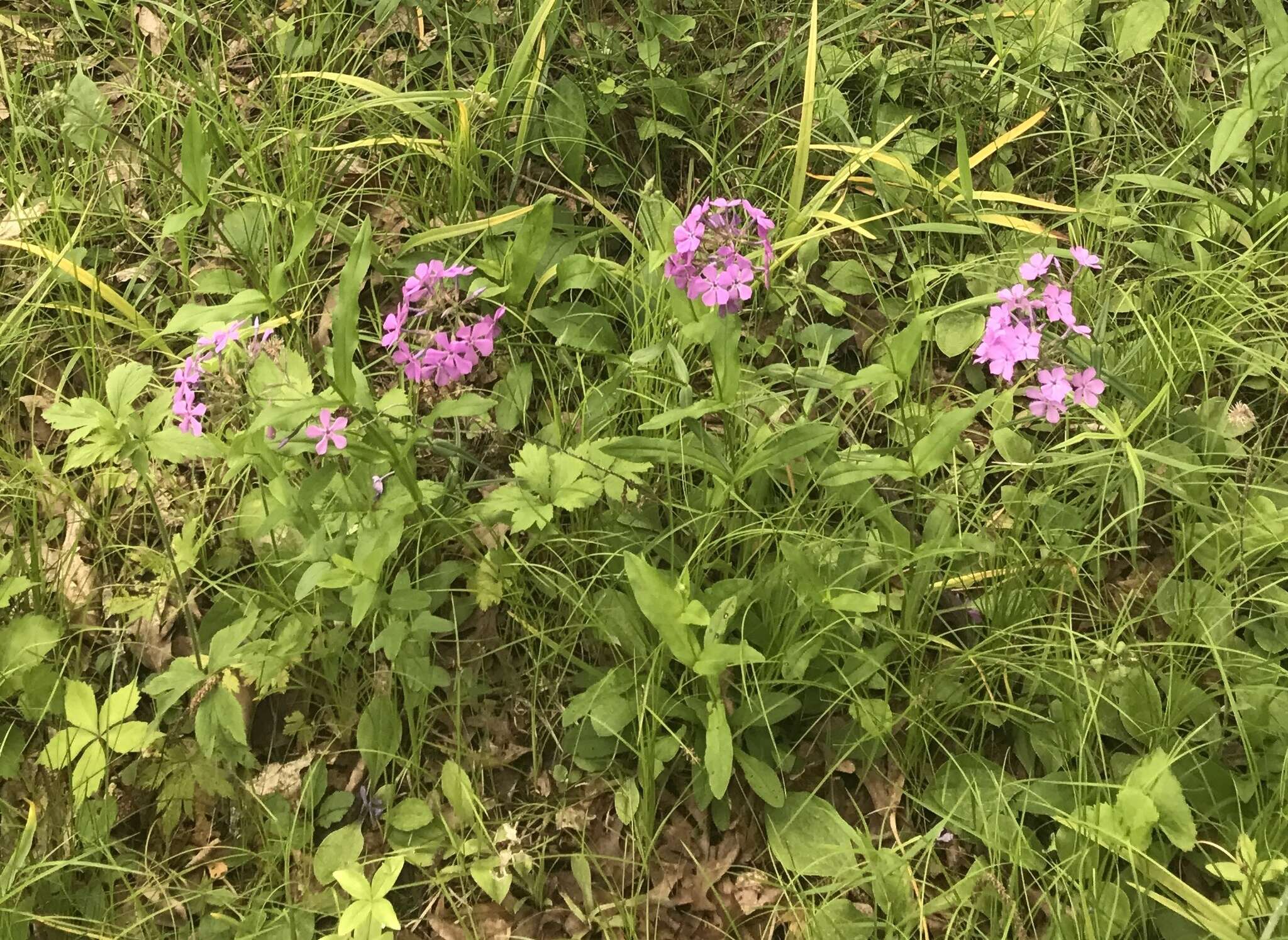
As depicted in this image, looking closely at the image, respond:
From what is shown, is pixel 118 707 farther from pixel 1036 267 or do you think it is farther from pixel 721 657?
pixel 1036 267

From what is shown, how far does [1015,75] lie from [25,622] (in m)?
2.41

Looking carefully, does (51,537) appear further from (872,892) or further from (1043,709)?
(1043,709)

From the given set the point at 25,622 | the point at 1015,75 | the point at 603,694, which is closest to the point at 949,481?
the point at 603,694

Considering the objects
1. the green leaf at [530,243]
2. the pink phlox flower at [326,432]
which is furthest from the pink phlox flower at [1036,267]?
the pink phlox flower at [326,432]

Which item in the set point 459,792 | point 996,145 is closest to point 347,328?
point 459,792

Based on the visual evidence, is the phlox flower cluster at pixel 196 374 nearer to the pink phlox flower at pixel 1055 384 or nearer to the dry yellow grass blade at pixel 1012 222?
the pink phlox flower at pixel 1055 384

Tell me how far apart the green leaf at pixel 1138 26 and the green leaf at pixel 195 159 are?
2108mm

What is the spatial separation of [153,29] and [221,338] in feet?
4.92

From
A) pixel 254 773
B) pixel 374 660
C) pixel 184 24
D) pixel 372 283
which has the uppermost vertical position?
pixel 184 24

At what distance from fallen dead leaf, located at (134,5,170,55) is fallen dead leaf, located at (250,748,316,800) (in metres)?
1.90

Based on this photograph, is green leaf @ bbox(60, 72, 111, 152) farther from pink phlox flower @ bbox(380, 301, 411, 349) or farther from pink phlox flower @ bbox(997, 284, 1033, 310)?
pink phlox flower @ bbox(997, 284, 1033, 310)

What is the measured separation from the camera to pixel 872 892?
57.6 inches

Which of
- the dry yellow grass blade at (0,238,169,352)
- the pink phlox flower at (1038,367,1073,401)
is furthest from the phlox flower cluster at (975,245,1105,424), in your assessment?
the dry yellow grass blade at (0,238,169,352)

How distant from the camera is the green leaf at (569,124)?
6.95 ft
